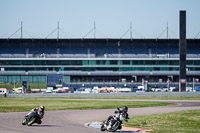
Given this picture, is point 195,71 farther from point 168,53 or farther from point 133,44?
point 133,44

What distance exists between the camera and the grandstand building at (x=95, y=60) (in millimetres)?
136000

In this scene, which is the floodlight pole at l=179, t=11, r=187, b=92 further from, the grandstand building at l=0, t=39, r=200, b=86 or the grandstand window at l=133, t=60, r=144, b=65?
the grandstand window at l=133, t=60, r=144, b=65

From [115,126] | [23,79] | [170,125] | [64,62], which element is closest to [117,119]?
[115,126]

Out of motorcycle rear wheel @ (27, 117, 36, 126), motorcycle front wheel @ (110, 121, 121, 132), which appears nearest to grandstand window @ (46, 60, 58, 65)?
motorcycle rear wheel @ (27, 117, 36, 126)

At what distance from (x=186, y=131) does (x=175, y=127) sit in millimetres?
2421

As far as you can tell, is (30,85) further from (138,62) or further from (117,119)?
(117,119)

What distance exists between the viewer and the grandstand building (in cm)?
13600

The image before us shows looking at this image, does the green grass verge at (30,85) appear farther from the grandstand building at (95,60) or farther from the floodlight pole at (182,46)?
the floodlight pole at (182,46)

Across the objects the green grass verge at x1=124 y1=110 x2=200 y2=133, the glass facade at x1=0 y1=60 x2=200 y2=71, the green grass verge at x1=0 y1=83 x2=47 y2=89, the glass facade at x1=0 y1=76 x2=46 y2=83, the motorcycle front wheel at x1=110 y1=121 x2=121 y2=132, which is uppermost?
the glass facade at x1=0 y1=60 x2=200 y2=71

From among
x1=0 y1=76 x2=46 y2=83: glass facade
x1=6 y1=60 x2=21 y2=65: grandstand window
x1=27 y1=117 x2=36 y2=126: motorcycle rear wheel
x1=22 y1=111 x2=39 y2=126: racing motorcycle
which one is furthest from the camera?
x1=6 y1=60 x2=21 y2=65: grandstand window

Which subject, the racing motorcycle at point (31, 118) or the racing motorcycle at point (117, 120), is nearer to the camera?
the racing motorcycle at point (117, 120)

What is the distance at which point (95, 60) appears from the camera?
138250 millimetres

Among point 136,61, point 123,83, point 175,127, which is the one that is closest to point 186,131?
point 175,127

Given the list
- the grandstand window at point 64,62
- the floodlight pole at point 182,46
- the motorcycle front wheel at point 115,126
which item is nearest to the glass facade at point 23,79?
the grandstand window at point 64,62
